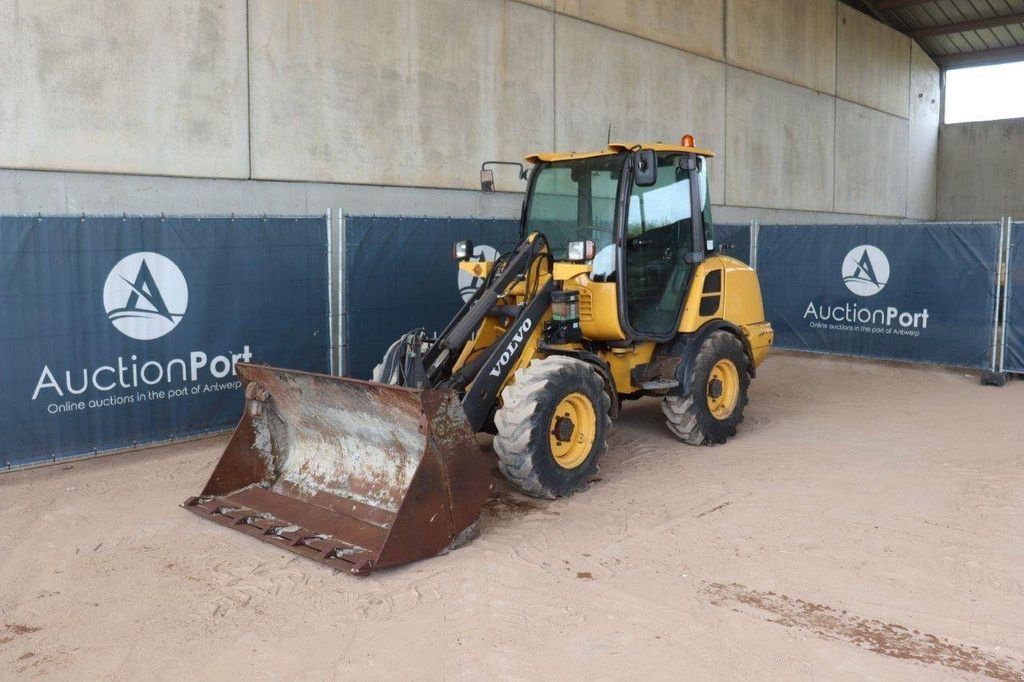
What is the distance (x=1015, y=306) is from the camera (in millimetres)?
10273

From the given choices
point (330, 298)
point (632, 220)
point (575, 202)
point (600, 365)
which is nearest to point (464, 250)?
point (575, 202)

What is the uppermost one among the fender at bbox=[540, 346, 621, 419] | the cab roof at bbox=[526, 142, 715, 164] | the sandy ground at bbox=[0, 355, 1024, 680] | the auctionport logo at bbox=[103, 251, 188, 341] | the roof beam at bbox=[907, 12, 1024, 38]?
the roof beam at bbox=[907, 12, 1024, 38]

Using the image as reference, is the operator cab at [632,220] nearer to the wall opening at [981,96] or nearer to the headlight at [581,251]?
the headlight at [581,251]

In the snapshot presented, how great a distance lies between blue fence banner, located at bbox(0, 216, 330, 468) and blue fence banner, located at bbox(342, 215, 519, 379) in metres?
0.37

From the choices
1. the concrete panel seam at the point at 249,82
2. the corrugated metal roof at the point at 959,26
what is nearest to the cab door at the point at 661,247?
the concrete panel seam at the point at 249,82

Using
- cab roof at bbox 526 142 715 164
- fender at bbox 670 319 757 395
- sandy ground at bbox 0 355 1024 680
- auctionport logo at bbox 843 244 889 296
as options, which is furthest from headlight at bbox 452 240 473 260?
auctionport logo at bbox 843 244 889 296

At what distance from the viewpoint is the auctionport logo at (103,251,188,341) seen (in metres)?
6.91

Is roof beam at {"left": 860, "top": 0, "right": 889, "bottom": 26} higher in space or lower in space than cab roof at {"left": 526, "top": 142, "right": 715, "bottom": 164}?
higher

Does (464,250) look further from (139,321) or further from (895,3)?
(895,3)

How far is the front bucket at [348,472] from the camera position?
4.69 metres

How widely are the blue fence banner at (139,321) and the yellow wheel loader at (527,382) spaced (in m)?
1.75

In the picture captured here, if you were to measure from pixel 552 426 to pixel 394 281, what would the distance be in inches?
142

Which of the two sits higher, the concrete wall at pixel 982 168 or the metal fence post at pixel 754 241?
A: the concrete wall at pixel 982 168

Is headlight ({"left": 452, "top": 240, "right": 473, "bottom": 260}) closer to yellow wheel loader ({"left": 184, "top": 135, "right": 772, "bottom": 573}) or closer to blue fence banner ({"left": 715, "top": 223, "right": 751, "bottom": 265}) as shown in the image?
yellow wheel loader ({"left": 184, "top": 135, "right": 772, "bottom": 573})
